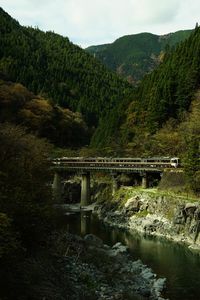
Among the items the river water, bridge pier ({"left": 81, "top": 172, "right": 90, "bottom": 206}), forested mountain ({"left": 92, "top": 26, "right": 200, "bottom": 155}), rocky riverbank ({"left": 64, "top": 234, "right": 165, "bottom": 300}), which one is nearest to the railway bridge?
bridge pier ({"left": 81, "top": 172, "right": 90, "bottom": 206})

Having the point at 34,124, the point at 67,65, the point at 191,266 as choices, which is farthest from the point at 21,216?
the point at 67,65

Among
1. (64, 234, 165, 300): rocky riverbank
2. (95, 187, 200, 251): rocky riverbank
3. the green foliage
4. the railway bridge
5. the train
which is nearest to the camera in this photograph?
the green foliage

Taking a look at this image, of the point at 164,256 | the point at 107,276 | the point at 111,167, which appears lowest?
the point at 107,276

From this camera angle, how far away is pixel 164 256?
32.3 metres

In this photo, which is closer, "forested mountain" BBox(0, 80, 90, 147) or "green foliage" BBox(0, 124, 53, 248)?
"green foliage" BBox(0, 124, 53, 248)

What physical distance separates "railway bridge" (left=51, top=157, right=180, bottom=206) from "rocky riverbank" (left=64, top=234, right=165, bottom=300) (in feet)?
71.1

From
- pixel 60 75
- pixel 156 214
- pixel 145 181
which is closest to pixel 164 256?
pixel 156 214

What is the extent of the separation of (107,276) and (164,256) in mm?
9638

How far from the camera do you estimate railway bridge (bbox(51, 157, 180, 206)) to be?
52.4m

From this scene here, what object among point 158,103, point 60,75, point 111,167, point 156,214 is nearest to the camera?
point 156,214

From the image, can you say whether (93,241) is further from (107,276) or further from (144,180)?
(144,180)

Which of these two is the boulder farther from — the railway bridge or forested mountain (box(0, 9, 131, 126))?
forested mountain (box(0, 9, 131, 126))

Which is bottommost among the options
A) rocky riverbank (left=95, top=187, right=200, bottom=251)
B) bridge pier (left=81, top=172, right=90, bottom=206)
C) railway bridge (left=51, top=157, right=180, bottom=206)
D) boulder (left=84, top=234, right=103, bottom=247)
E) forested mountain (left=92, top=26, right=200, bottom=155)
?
boulder (left=84, top=234, right=103, bottom=247)

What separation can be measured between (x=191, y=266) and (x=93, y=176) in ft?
144
